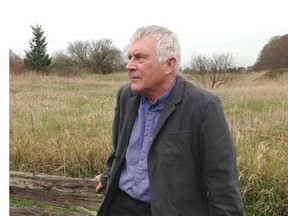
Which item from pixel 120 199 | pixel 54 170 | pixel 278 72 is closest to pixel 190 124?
pixel 120 199

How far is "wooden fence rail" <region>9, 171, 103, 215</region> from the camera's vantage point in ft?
12.2

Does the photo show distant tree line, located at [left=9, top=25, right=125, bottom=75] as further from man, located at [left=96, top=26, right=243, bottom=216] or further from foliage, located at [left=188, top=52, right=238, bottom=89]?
man, located at [left=96, top=26, right=243, bottom=216]

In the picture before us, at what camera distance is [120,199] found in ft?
7.73

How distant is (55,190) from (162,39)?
2421mm

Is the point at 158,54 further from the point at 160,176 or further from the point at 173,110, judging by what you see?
the point at 160,176

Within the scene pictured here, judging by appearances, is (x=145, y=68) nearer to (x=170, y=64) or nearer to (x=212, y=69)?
(x=170, y=64)

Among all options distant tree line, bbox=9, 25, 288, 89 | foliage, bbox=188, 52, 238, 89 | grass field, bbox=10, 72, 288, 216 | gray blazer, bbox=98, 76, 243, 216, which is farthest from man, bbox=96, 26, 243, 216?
distant tree line, bbox=9, 25, 288, 89

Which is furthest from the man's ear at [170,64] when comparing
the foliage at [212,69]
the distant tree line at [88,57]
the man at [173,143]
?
the distant tree line at [88,57]

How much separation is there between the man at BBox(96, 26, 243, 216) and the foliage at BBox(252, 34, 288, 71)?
2141 inches

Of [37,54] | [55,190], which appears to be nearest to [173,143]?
[55,190]

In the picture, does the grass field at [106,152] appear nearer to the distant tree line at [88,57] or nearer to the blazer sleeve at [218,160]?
the blazer sleeve at [218,160]

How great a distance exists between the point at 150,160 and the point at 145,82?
43cm

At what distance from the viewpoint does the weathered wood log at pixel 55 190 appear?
3732mm

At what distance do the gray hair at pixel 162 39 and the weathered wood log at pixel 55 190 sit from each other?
1967mm
